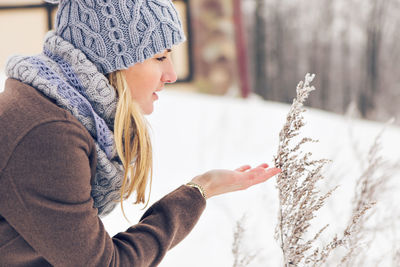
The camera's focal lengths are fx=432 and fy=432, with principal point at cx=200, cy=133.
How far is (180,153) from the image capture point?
389 cm

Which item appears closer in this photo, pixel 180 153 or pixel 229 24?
pixel 180 153

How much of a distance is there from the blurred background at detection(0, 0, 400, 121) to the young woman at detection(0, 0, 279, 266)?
452cm

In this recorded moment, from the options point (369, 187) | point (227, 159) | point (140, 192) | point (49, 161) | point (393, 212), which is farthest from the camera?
point (227, 159)

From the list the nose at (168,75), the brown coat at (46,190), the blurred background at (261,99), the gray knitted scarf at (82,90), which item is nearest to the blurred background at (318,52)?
the blurred background at (261,99)

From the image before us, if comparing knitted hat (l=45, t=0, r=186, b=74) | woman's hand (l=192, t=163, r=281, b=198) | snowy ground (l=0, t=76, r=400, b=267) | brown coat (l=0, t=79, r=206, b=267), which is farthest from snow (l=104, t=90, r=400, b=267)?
brown coat (l=0, t=79, r=206, b=267)

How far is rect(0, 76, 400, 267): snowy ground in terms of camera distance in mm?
2352

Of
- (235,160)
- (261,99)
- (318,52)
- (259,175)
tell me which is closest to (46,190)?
(259,175)

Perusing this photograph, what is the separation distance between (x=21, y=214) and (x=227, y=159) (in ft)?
9.27

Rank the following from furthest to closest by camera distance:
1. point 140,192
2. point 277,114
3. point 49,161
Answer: point 277,114 → point 140,192 → point 49,161

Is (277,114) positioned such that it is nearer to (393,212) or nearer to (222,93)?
(222,93)

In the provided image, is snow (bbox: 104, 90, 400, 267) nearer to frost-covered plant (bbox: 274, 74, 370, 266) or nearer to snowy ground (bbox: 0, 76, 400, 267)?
snowy ground (bbox: 0, 76, 400, 267)

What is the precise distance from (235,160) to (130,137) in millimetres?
2568

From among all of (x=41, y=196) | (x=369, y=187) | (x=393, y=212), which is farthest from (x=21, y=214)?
(x=393, y=212)

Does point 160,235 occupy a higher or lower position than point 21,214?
lower
